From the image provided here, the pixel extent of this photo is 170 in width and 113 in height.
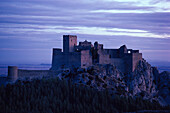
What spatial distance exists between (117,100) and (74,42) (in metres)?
18.0

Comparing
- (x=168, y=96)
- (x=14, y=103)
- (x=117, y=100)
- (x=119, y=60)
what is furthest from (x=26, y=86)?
(x=168, y=96)

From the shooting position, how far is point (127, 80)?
71750 millimetres

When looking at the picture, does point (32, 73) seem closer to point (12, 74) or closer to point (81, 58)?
point (12, 74)

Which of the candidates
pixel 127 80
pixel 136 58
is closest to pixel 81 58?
pixel 127 80

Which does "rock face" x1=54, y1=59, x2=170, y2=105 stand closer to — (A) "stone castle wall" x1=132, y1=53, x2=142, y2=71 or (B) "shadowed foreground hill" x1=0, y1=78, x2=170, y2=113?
(A) "stone castle wall" x1=132, y1=53, x2=142, y2=71

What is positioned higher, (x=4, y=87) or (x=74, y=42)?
(x=74, y=42)

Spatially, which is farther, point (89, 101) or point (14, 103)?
point (89, 101)

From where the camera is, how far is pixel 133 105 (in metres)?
54.7

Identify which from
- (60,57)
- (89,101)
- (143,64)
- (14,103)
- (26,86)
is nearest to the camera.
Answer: (14,103)

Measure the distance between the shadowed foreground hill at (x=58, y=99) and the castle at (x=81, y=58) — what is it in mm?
2057

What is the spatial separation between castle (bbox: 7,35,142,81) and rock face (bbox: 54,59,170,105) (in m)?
1.46

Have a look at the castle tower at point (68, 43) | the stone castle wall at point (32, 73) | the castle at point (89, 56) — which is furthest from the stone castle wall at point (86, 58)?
the stone castle wall at point (32, 73)

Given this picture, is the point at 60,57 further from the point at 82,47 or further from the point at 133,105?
the point at 133,105

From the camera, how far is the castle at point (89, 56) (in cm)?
6462
